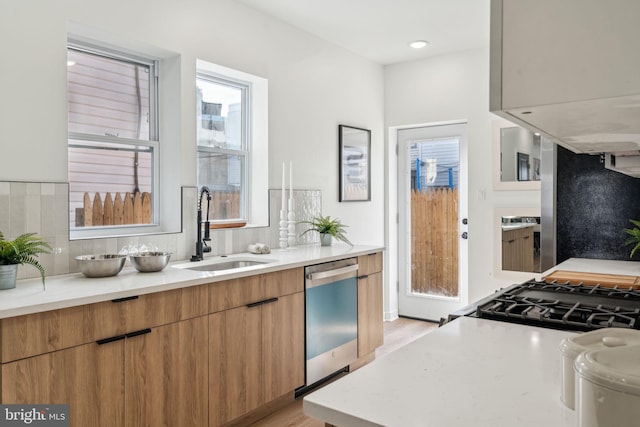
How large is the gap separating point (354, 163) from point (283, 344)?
2219mm

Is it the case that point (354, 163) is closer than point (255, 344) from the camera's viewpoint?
No

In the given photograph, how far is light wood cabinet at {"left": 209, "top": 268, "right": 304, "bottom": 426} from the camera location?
2412 millimetres

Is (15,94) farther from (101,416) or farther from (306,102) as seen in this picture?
(306,102)

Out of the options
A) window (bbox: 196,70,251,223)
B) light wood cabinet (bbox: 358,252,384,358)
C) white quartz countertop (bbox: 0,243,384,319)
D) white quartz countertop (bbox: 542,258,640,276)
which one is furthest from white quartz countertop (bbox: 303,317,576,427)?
window (bbox: 196,70,251,223)

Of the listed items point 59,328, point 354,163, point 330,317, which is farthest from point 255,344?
point 354,163

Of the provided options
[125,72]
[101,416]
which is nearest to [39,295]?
[101,416]

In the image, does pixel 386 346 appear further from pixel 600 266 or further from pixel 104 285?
pixel 104 285

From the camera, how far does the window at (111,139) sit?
267 cm

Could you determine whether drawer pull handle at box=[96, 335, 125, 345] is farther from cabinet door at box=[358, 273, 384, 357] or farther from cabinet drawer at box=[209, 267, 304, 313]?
cabinet door at box=[358, 273, 384, 357]

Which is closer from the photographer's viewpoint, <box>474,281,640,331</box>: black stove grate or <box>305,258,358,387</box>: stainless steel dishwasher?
<box>474,281,640,331</box>: black stove grate

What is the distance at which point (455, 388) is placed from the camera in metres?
0.89

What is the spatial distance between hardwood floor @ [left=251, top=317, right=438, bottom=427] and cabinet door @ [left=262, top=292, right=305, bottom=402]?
5.5 inches

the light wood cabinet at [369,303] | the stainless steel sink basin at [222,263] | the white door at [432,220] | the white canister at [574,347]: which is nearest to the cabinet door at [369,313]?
the light wood cabinet at [369,303]

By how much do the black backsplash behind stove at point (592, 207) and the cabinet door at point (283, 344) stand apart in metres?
1.54
